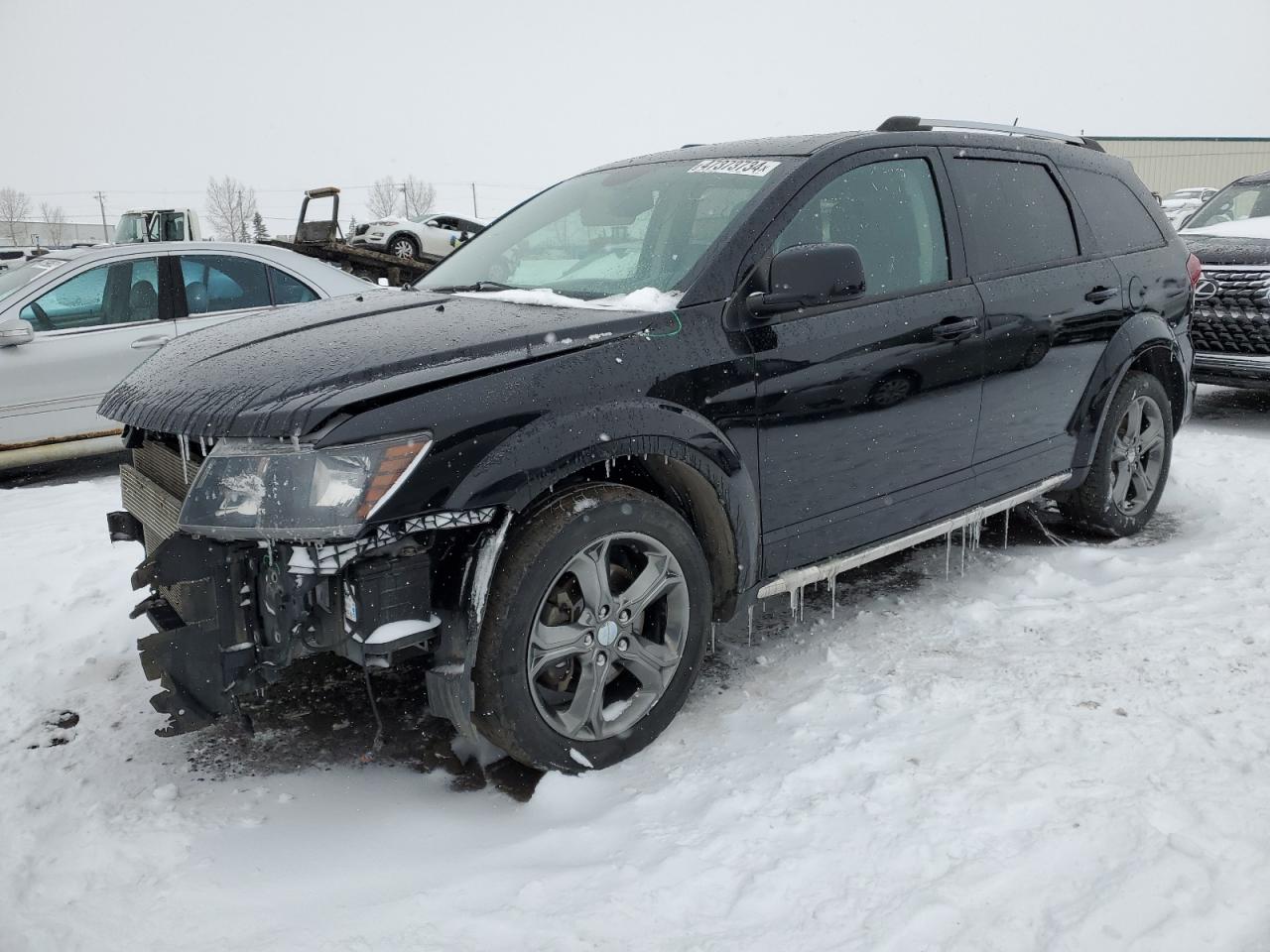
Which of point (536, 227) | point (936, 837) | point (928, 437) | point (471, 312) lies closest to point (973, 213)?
point (928, 437)

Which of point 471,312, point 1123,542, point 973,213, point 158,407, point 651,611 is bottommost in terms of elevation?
point 1123,542

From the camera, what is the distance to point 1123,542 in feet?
15.8

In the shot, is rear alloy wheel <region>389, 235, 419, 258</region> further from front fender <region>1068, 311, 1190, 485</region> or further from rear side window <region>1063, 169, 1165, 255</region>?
front fender <region>1068, 311, 1190, 485</region>

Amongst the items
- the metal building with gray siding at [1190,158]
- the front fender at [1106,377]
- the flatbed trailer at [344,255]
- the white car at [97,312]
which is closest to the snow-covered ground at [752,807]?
the front fender at [1106,377]

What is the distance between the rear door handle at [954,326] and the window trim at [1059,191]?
21 cm

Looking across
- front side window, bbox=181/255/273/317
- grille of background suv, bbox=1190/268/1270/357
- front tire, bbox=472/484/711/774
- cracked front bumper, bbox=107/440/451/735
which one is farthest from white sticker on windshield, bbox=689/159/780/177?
grille of background suv, bbox=1190/268/1270/357

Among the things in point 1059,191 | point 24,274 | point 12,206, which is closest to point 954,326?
point 1059,191

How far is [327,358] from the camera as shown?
2705 mm

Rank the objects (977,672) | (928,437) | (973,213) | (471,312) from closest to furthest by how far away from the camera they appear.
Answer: (471,312) < (977,672) < (928,437) < (973,213)

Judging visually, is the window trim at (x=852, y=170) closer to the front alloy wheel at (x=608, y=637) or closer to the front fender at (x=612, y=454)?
the front fender at (x=612, y=454)

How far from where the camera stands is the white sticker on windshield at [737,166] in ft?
11.3

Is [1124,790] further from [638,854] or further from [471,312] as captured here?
[471,312]

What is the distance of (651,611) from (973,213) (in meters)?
2.09

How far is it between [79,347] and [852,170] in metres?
5.27
